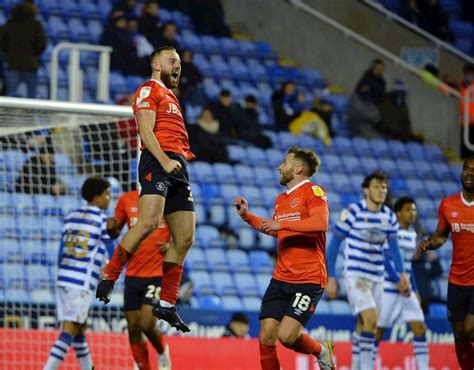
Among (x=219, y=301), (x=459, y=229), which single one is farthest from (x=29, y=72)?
(x=459, y=229)

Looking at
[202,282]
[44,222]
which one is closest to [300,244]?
[44,222]

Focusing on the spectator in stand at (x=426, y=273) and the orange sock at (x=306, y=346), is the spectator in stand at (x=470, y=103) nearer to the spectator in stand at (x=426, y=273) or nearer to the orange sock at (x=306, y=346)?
the spectator in stand at (x=426, y=273)

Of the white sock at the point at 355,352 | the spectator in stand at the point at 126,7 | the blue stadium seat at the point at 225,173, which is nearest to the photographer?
the white sock at the point at 355,352

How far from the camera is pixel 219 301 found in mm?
15508

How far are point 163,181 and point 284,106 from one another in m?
10.0

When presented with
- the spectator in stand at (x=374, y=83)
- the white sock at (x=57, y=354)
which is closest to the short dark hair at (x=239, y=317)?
the white sock at (x=57, y=354)

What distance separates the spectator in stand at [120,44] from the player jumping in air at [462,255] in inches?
277

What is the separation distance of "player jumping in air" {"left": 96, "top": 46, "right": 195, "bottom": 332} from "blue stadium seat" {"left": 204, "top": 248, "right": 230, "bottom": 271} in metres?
6.52

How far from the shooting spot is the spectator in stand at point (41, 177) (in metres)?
13.6

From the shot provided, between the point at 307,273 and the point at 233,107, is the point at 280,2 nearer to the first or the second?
the point at 233,107

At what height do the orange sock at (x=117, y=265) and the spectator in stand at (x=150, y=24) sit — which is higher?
the spectator in stand at (x=150, y=24)

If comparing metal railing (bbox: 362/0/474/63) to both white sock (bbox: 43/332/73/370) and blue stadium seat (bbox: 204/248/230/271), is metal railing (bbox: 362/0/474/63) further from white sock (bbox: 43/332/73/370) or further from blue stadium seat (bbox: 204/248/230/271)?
white sock (bbox: 43/332/73/370)

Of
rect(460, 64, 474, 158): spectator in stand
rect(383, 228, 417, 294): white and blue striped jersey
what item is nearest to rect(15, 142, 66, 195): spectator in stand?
rect(383, 228, 417, 294): white and blue striped jersey

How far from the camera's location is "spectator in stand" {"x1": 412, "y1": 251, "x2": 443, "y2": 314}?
55.0 ft
